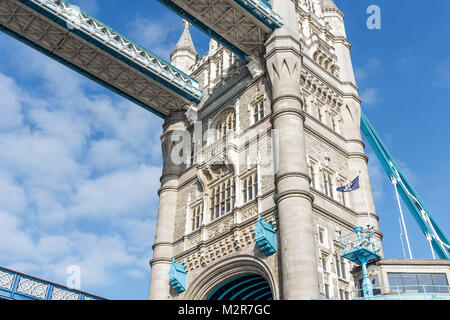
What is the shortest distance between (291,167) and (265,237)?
4.48 m

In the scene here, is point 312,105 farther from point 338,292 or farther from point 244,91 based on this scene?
point 338,292

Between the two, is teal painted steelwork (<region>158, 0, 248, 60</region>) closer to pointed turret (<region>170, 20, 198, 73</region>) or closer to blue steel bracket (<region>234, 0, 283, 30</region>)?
blue steel bracket (<region>234, 0, 283, 30</region>)

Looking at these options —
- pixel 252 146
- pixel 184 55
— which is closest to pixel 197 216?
pixel 252 146

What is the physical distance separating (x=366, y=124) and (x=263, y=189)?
15.0 meters

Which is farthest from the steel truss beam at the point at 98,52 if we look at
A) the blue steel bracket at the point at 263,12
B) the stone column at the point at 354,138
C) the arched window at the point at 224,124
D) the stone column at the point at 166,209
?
the stone column at the point at 354,138

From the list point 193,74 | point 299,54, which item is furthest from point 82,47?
point 299,54

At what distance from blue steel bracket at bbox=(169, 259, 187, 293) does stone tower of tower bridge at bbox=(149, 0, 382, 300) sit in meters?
0.07

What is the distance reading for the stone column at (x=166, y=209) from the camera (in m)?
35.6

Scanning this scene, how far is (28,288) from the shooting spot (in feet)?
73.9

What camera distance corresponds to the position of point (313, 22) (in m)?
42.9

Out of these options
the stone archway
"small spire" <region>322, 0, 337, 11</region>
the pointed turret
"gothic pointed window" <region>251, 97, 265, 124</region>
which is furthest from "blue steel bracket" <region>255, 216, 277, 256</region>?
"small spire" <region>322, 0, 337, 11</region>

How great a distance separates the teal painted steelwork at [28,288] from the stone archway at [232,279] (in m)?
10.3

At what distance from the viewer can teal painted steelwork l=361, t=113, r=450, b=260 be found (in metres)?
39.9

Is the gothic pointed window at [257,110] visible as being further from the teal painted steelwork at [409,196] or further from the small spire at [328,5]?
the small spire at [328,5]
